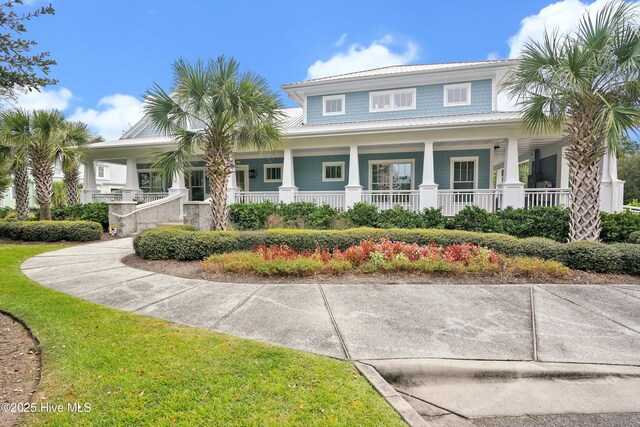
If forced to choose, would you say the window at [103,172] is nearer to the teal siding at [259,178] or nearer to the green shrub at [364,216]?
the teal siding at [259,178]

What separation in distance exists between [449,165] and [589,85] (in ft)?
21.6

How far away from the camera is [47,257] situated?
25.9 feet

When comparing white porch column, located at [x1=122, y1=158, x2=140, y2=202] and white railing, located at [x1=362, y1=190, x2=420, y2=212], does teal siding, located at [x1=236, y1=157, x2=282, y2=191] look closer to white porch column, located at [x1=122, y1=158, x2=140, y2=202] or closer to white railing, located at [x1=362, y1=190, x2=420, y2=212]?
white porch column, located at [x1=122, y1=158, x2=140, y2=202]

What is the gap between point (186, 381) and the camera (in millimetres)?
2553

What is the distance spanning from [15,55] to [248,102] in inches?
248

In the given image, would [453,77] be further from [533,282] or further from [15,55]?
[15,55]

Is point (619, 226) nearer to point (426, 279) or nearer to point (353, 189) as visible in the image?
point (426, 279)

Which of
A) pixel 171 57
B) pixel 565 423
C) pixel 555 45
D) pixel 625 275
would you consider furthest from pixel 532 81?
pixel 171 57

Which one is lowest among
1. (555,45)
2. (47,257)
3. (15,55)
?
(47,257)

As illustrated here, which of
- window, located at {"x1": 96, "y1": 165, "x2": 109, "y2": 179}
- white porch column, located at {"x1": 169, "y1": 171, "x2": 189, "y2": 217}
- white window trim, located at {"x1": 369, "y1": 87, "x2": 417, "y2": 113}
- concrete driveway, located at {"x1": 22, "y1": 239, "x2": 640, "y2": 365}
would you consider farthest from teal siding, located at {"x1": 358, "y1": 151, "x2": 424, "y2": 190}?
window, located at {"x1": 96, "y1": 165, "x2": 109, "y2": 179}

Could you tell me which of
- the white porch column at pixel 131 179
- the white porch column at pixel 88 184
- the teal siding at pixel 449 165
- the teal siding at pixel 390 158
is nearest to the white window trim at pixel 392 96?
the teal siding at pixel 390 158

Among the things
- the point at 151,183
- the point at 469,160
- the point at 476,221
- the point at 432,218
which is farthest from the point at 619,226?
the point at 151,183

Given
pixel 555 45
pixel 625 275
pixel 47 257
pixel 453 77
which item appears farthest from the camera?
pixel 453 77

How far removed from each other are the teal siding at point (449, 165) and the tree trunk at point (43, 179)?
1588cm
